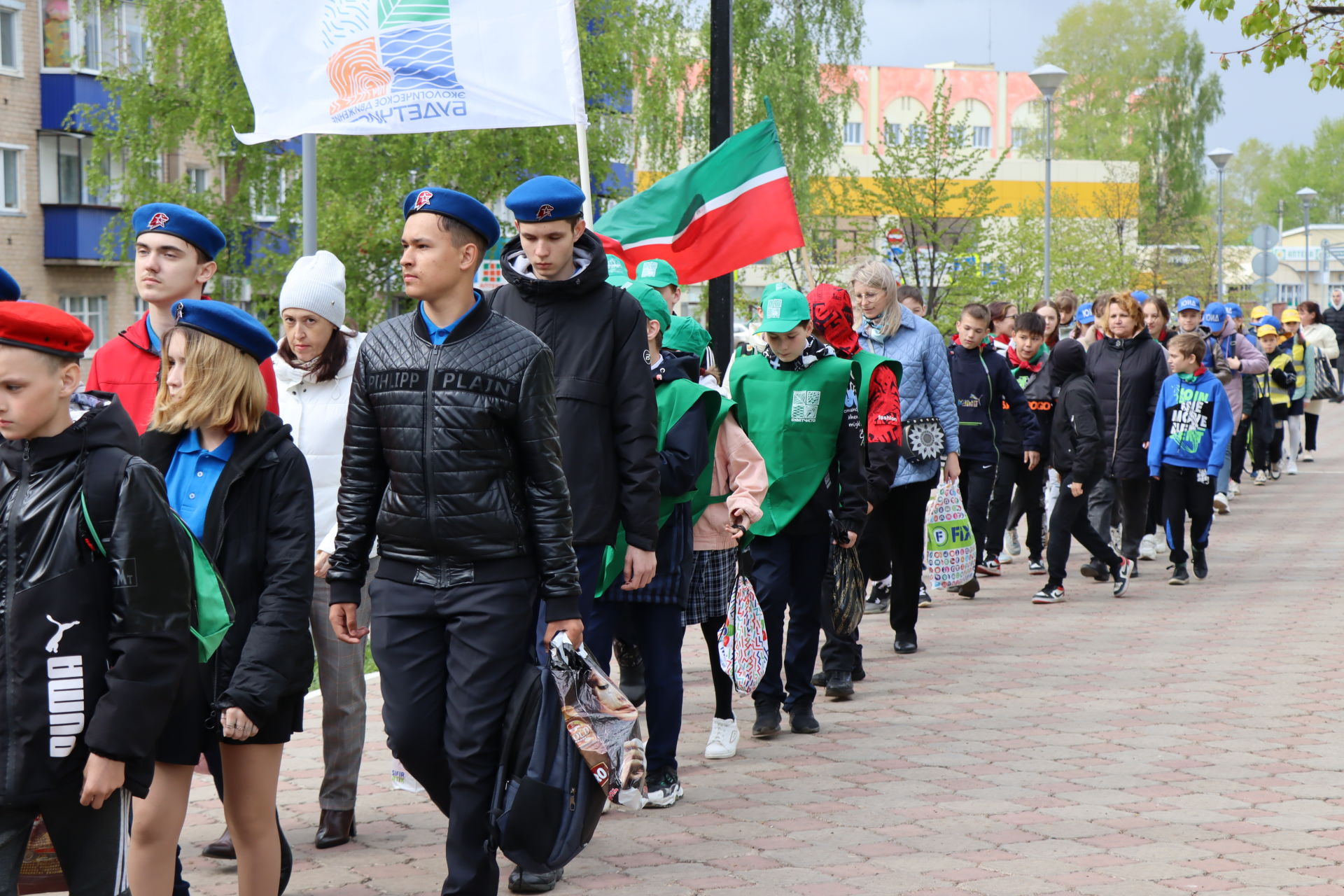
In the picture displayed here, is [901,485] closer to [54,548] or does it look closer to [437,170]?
[54,548]

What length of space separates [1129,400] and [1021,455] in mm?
933

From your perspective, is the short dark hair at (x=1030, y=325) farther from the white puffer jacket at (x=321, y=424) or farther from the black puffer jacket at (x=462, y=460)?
the black puffer jacket at (x=462, y=460)

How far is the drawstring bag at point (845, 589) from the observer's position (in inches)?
304

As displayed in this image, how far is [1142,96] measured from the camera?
258 ft

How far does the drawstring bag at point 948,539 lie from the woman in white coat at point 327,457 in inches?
205

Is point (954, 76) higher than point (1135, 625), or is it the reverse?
point (954, 76)

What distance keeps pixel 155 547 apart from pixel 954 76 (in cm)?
10597

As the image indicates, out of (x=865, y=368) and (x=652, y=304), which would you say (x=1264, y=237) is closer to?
(x=865, y=368)

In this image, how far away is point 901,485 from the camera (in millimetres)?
9117

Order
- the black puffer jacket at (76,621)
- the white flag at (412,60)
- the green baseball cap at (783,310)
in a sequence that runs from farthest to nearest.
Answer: the white flag at (412,60) → the green baseball cap at (783,310) → the black puffer jacket at (76,621)

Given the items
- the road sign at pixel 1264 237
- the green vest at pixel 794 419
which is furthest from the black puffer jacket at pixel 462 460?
the road sign at pixel 1264 237

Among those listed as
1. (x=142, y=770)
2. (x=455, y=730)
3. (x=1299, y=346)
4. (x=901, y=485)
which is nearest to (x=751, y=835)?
(x=455, y=730)

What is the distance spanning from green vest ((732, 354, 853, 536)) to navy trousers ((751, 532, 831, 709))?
0.14 meters

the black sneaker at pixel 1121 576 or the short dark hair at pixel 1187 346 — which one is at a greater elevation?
the short dark hair at pixel 1187 346
